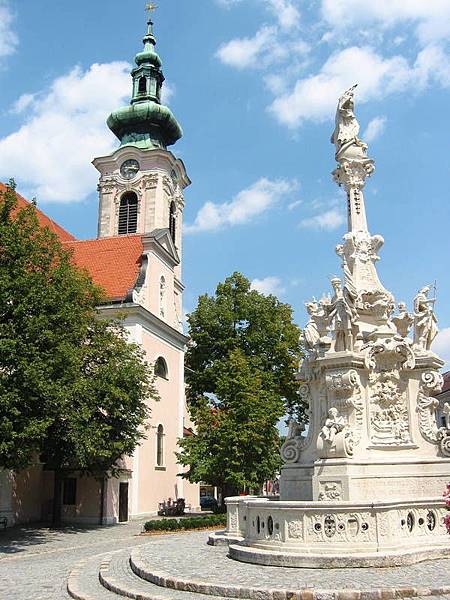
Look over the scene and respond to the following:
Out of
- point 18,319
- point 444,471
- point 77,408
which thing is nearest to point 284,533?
point 444,471

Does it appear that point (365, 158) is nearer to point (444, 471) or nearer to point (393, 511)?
point (444, 471)

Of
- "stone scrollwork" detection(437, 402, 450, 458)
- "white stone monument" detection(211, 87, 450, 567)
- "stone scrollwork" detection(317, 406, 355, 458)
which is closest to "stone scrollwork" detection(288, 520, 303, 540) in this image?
"white stone monument" detection(211, 87, 450, 567)

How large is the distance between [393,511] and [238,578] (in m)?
2.65

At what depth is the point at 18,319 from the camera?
18.0m

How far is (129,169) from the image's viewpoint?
138 ft

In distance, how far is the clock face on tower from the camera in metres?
A: 42.0

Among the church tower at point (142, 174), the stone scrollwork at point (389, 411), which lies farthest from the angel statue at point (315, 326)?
the church tower at point (142, 174)

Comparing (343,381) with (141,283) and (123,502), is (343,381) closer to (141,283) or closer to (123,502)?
(123,502)

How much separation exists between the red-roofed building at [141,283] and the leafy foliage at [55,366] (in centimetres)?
304

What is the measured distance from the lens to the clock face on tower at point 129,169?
138ft

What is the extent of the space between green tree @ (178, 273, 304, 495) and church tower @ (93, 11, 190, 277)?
7.21m

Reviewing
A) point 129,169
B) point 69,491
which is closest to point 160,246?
point 129,169

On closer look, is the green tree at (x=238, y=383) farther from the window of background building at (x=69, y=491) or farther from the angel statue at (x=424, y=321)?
the angel statue at (x=424, y=321)

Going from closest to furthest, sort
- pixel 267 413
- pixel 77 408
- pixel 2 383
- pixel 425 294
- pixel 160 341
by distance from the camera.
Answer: pixel 425 294, pixel 2 383, pixel 77 408, pixel 267 413, pixel 160 341
